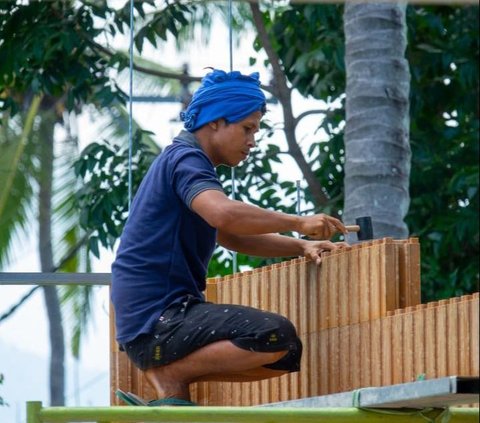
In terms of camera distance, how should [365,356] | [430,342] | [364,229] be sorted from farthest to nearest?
[364,229]
[365,356]
[430,342]

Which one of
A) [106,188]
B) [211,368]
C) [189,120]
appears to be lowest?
[211,368]

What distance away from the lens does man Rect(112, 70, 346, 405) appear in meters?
6.68

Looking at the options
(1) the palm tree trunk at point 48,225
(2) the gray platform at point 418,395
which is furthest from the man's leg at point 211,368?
(1) the palm tree trunk at point 48,225

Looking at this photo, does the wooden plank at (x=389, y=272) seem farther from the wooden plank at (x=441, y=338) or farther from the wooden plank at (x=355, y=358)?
the wooden plank at (x=441, y=338)

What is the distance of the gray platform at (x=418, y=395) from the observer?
6199 millimetres

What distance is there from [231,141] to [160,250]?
20.1 inches

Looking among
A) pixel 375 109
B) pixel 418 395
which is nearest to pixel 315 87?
pixel 375 109

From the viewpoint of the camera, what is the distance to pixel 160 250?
6.89 m

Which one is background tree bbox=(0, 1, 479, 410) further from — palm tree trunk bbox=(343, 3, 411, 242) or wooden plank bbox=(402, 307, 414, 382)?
wooden plank bbox=(402, 307, 414, 382)

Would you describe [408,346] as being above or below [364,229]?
below

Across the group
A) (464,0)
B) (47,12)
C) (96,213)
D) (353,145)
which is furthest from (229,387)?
(47,12)

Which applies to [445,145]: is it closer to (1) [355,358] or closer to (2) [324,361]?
(2) [324,361]

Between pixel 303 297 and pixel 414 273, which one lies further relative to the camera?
pixel 303 297

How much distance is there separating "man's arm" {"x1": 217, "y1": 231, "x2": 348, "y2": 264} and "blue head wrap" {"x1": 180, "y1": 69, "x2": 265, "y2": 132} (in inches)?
21.8
